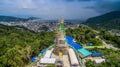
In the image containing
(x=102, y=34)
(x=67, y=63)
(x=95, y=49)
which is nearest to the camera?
(x=67, y=63)

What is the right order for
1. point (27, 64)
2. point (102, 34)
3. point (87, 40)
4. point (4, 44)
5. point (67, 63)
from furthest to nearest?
1. point (102, 34)
2. point (87, 40)
3. point (4, 44)
4. point (27, 64)
5. point (67, 63)

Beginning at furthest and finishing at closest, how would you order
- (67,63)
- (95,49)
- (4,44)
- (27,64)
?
(95,49) < (4,44) < (27,64) < (67,63)

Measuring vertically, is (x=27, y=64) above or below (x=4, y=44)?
below

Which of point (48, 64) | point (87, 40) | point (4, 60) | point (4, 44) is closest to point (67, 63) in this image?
point (48, 64)

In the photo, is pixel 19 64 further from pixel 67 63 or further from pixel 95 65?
pixel 95 65

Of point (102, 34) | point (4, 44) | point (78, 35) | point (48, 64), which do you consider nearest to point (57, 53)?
point (48, 64)

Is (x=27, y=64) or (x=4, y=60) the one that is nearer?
(x=4, y=60)

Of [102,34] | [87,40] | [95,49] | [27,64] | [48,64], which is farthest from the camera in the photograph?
[102,34]

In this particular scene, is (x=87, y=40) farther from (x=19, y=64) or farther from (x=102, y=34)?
(x=19, y=64)

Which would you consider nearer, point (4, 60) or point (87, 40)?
point (4, 60)
